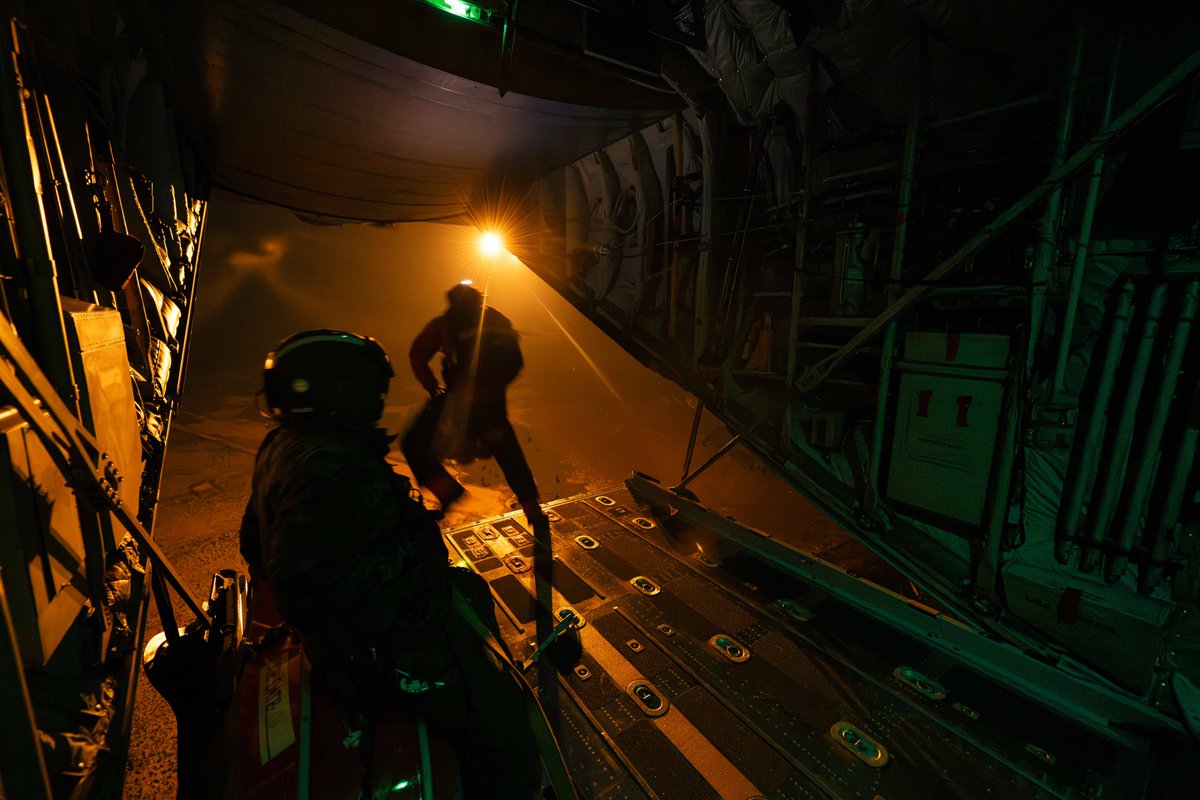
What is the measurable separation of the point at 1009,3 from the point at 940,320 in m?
1.99

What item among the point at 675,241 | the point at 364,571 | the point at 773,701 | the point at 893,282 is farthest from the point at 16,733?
the point at 675,241

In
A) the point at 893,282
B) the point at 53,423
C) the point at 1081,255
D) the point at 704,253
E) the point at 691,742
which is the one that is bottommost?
the point at 691,742

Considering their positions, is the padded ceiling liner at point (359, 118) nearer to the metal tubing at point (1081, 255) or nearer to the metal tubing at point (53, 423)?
the metal tubing at point (53, 423)

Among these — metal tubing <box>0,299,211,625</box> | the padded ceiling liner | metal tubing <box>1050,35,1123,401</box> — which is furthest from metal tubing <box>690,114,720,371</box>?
metal tubing <box>0,299,211,625</box>

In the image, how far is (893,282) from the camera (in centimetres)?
358

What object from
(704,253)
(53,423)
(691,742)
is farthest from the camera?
(704,253)

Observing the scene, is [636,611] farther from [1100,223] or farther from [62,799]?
[1100,223]

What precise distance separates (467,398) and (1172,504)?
5.02 metres

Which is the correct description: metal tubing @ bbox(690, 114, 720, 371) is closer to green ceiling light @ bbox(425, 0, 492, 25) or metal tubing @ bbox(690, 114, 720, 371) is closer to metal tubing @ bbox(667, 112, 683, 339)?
metal tubing @ bbox(667, 112, 683, 339)

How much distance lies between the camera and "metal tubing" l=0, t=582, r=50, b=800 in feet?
3.06

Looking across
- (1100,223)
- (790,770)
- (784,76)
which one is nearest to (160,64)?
(784,76)

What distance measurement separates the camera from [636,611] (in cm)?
328

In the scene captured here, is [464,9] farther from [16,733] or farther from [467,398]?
[16,733]

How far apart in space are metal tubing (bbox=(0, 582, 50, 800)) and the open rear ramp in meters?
1.86
